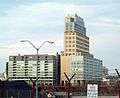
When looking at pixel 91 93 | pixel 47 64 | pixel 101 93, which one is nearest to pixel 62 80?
pixel 47 64

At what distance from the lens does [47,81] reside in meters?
180

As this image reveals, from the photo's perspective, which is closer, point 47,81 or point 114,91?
point 114,91

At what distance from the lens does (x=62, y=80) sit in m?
189

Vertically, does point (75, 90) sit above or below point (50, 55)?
below

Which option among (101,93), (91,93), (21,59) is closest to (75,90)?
(101,93)

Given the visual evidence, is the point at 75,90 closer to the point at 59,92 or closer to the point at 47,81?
the point at 59,92

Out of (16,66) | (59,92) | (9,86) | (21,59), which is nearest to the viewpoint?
(9,86)

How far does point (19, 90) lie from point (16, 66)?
76903 millimetres

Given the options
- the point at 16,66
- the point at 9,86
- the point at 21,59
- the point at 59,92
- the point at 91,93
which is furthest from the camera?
the point at 16,66

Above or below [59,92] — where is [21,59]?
above

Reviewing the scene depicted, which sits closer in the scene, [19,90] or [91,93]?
[91,93]

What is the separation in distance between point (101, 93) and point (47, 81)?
217 ft

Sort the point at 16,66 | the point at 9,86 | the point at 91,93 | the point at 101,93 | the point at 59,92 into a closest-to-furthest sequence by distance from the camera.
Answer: the point at 91,93
the point at 9,86
the point at 101,93
the point at 59,92
the point at 16,66

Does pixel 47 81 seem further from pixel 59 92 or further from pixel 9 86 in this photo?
pixel 9 86
